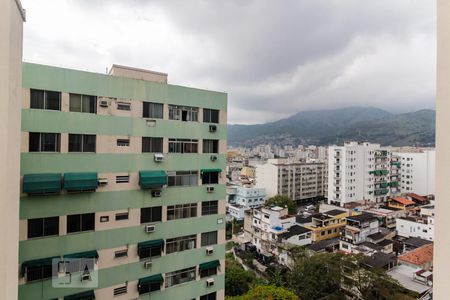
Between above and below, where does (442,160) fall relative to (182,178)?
above

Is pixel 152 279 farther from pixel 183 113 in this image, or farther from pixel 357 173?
pixel 357 173

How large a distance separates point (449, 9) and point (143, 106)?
5.84 m

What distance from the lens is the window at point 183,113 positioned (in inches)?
263

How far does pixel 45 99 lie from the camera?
5.21 metres

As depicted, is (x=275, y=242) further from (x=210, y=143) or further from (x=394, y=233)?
(x=210, y=143)


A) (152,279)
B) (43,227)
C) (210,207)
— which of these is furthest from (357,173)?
(43,227)

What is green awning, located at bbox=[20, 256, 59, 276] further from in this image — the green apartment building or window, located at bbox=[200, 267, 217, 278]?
window, located at bbox=[200, 267, 217, 278]

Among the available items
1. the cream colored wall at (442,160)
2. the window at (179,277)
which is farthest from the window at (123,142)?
the cream colored wall at (442,160)

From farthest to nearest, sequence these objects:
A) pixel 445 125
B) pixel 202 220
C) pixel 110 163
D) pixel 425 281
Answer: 1. pixel 425 281
2. pixel 202 220
3. pixel 110 163
4. pixel 445 125

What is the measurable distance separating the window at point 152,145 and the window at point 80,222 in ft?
6.25

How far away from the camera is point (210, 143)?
24.0 ft

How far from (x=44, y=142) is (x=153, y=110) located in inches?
94.4

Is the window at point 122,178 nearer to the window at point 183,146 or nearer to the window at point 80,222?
the window at point 80,222

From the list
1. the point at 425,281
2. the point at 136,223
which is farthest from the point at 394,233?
the point at 136,223
